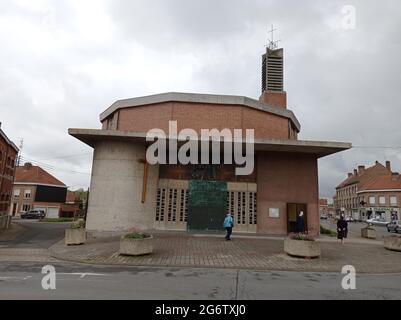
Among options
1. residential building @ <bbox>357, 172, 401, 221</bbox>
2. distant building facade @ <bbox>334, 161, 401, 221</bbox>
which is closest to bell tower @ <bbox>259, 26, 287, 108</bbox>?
distant building facade @ <bbox>334, 161, 401, 221</bbox>

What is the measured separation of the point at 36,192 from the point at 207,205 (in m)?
50.5

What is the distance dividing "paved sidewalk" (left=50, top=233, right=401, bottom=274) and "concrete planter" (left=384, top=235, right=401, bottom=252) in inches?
19.1

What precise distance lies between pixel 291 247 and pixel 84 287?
326 inches

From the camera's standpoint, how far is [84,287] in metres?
7.71

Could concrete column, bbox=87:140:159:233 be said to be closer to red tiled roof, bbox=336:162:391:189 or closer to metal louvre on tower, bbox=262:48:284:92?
metal louvre on tower, bbox=262:48:284:92

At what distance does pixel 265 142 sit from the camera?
57.7 ft

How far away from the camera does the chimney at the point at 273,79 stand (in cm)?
2745

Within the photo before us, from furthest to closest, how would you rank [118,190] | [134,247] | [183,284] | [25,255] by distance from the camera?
[118,190] → [25,255] → [134,247] → [183,284]

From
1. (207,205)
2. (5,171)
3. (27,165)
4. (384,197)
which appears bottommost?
(207,205)

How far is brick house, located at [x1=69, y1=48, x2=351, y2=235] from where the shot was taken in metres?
18.1

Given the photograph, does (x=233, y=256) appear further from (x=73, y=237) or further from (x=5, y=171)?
(x=5, y=171)

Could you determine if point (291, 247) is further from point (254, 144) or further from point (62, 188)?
point (62, 188)

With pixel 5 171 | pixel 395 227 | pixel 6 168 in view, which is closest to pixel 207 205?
pixel 5 171

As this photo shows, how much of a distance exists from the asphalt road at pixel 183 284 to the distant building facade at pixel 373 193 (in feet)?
167
